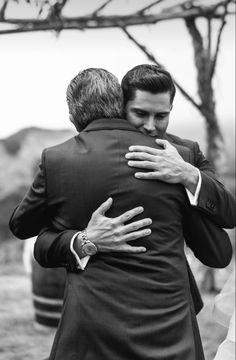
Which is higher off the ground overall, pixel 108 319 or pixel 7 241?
pixel 108 319

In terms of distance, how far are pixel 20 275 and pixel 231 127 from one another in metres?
1.65

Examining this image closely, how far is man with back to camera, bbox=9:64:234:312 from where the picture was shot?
2.09 metres

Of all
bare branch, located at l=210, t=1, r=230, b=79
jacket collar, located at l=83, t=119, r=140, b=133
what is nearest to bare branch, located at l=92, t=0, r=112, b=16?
bare branch, located at l=210, t=1, r=230, b=79

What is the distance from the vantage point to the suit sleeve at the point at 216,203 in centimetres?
214

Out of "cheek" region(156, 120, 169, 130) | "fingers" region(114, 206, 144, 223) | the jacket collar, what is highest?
the jacket collar

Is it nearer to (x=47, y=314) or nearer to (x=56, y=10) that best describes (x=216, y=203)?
(x=56, y=10)

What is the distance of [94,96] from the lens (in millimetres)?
2094

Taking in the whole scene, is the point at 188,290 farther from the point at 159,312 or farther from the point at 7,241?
the point at 7,241

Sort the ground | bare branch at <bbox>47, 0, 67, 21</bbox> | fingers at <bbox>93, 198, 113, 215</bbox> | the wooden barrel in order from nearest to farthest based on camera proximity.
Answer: fingers at <bbox>93, 198, 113, 215</bbox> → bare branch at <bbox>47, 0, 67, 21</bbox> → the ground → the wooden barrel

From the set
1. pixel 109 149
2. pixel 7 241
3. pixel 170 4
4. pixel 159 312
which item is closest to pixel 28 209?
pixel 109 149

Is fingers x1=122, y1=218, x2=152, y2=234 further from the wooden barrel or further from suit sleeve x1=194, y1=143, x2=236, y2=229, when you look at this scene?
the wooden barrel

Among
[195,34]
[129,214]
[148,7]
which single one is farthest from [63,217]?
[195,34]

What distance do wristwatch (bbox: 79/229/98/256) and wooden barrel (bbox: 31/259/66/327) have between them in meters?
2.42

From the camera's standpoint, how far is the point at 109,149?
210 cm
